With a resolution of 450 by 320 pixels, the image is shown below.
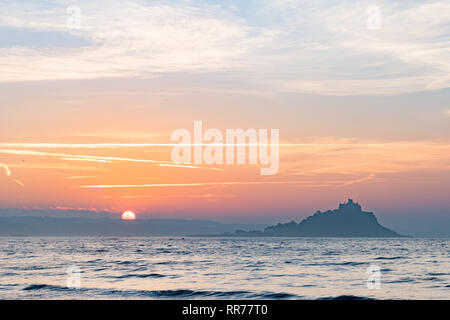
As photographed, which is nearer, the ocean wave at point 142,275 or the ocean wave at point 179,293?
the ocean wave at point 179,293

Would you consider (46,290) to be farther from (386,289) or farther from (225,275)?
(386,289)

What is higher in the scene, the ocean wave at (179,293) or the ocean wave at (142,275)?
the ocean wave at (179,293)

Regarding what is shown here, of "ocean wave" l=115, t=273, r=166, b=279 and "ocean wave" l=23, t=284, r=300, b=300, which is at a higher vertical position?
"ocean wave" l=23, t=284, r=300, b=300

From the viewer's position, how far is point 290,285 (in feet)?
131

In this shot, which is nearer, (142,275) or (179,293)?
(179,293)

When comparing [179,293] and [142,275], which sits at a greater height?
[179,293]

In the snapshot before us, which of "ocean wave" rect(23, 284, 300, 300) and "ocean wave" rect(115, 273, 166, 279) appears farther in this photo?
"ocean wave" rect(115, 273, 166, 279)

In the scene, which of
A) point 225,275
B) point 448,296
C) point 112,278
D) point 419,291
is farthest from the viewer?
point 225,275

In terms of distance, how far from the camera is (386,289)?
3706cm
